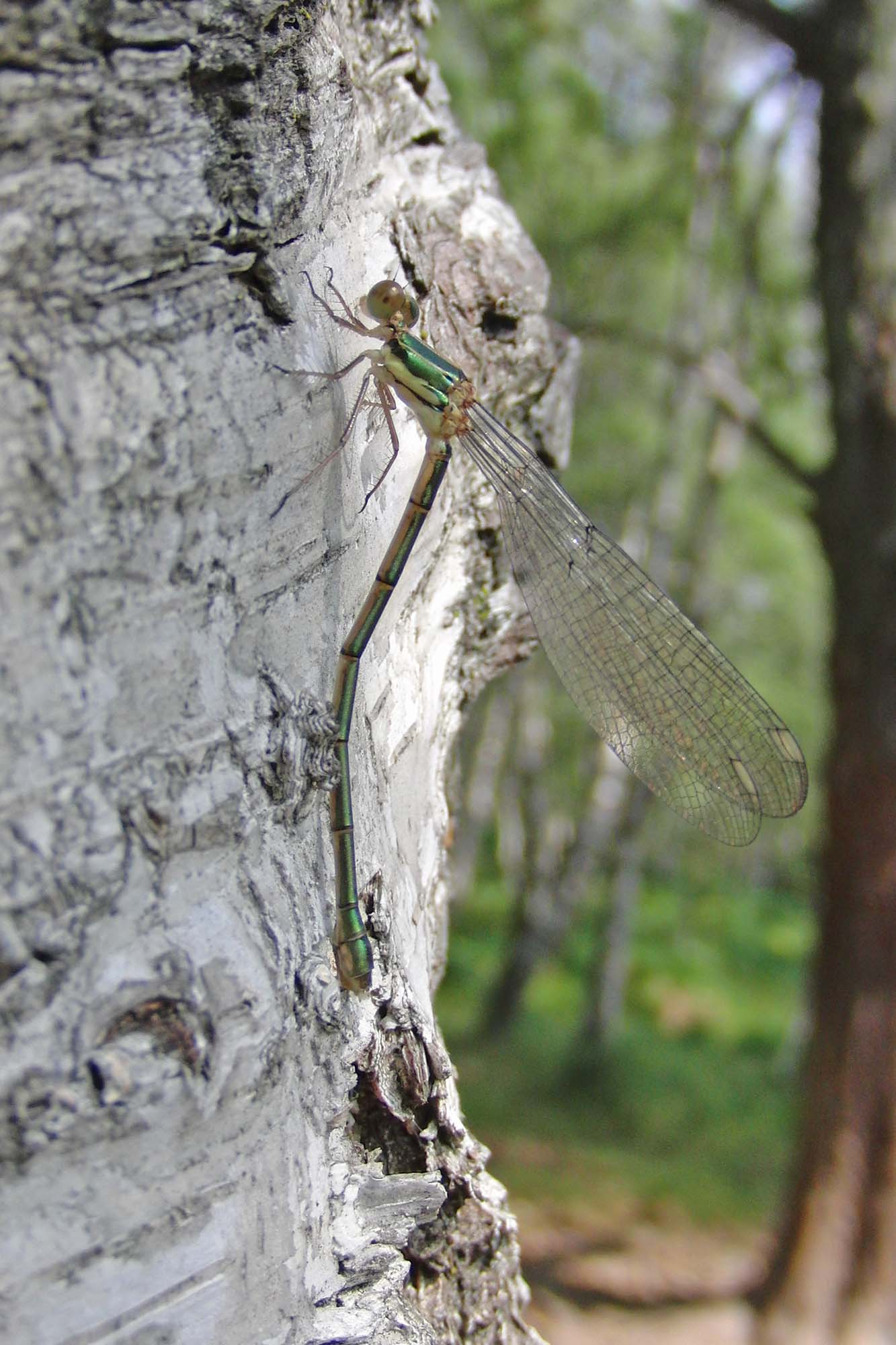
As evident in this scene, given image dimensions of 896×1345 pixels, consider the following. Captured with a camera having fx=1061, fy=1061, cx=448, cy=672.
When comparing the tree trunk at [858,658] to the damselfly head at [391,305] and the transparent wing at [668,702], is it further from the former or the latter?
the damselfly head at [391,305]

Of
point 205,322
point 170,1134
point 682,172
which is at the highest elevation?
point 682,172

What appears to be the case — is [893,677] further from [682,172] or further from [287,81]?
[682,172]

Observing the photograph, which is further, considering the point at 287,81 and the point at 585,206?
the point at 585,206

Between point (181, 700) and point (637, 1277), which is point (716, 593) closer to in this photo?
point (637, 1277)

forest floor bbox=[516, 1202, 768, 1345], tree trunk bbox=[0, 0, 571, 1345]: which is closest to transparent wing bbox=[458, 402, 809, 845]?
tree trunk bbox=[0, 0, 571, 1345]

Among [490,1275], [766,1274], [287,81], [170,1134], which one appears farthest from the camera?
[766,1274]

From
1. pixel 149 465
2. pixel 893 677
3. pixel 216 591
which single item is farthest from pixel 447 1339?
pixel 893 677

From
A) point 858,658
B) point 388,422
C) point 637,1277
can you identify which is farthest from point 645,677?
point 637,1277

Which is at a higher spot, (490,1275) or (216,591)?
(216,591)
